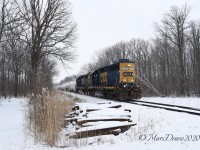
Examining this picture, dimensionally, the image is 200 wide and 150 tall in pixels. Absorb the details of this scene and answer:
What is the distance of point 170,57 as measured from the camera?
5072 centimetres

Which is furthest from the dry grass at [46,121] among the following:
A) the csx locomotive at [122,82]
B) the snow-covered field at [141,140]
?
the csx locomotive at [122,82]

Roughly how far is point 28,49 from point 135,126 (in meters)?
16.9

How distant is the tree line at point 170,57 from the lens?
36.5 meters

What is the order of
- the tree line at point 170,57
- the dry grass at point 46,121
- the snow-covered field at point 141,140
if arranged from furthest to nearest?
the tree line at point 170,57 → the dry grass at point 46,121 → the snow-covered field at point 141,140

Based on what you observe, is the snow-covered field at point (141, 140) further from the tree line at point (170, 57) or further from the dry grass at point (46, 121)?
the tree line at point (170, 57)

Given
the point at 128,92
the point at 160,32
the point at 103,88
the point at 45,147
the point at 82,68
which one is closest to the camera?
the point at 45,147

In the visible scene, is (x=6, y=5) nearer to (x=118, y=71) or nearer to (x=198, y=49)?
(x=118, y=71)

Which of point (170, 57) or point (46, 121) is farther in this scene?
point (170, 57)

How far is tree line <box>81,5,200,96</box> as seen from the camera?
120 ft

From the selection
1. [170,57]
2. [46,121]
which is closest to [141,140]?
[46,121]

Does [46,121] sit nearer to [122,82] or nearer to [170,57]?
[122,82]

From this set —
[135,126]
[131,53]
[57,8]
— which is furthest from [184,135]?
[131,53]

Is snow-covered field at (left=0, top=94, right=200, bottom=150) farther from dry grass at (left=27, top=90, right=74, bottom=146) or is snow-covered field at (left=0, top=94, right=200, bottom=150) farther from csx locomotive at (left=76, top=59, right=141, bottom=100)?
csx locomotive at (left=76, top=59, right=141, bottom=100)

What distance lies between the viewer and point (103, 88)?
24.2 metres
